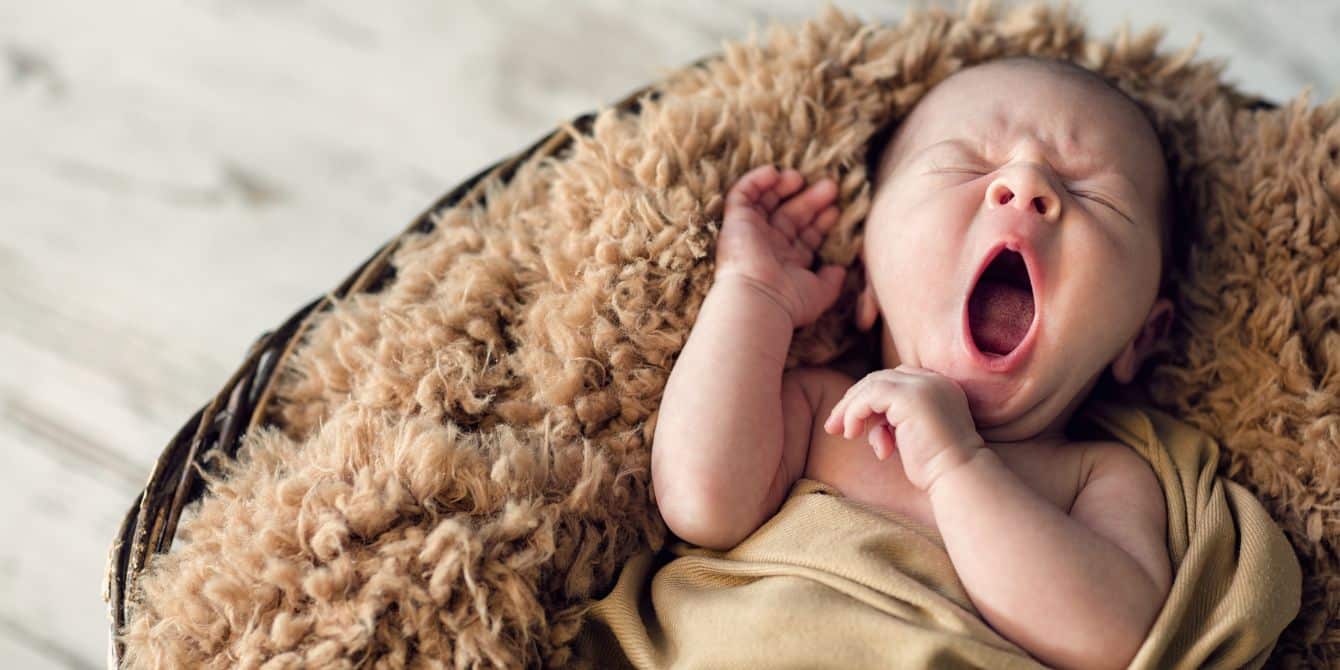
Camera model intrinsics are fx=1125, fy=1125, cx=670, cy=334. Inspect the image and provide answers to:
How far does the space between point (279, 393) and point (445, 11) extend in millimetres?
1075

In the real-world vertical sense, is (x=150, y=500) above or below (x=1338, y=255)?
above

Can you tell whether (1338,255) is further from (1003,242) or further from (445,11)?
(445,11)

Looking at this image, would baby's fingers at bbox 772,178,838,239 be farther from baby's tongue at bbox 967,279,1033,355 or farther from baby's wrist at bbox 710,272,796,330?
baby's tongue at bbox 967,279,1033,355

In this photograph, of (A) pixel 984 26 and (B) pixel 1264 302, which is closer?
(B) pixel 1264 302

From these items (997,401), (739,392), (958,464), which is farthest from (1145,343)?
(739,392)

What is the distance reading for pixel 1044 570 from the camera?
3.55 feet

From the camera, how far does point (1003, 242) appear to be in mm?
1189

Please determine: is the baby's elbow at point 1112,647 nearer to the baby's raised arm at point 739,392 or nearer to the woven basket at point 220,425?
the baby's raised arm at point 739,392

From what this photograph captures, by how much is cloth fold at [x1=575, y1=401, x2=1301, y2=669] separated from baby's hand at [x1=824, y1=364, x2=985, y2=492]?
0.29 feet

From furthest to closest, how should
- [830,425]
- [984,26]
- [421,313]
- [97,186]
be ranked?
[97,186]
[984,26]
[421,313]
[830,425]

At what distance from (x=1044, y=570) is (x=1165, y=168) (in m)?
0.61

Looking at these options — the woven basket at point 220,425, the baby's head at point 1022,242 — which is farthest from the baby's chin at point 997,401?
the woven basket at point 220,425

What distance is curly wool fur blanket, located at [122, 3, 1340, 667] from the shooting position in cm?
111

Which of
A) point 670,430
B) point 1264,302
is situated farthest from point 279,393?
point 1264,302
